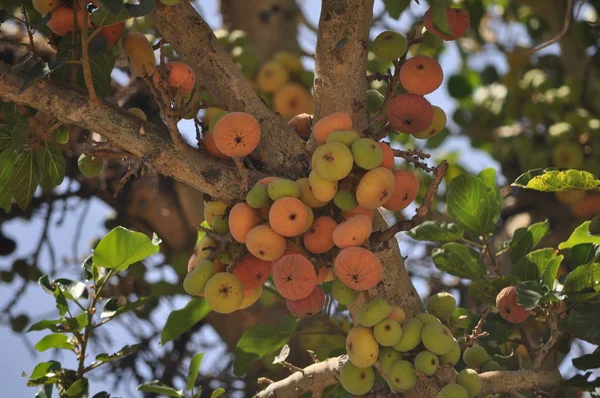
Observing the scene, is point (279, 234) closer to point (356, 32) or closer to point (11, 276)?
point (356, 32)

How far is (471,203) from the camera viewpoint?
69.5 inches

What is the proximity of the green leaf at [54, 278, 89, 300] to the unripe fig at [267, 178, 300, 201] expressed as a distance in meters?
0.73

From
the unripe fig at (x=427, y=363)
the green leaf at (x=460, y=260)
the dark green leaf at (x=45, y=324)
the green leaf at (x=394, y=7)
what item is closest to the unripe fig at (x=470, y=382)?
the unripe fig at (x=427, y=363)

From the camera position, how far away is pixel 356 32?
1423 millimetres

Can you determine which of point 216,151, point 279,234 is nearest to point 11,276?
point 216,151

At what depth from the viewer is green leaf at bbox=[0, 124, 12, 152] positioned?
1.53 metres

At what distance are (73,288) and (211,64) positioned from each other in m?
0.67

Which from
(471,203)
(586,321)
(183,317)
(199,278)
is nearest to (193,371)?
(183,317)

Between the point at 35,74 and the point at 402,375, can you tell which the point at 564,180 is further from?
the point at 35,74

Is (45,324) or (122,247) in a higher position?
(122,247)

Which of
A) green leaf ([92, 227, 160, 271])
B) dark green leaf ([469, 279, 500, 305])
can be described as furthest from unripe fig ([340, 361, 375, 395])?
green leaf ([92, 227, 160, 271])

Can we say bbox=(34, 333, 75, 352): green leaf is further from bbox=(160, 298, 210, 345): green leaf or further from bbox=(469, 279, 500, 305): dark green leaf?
bbox=(469, 279, 500, 305): dark green leaf

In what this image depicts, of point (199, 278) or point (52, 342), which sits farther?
point (52, 342)

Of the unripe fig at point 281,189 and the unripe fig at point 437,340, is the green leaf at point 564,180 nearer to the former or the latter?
the unripe fig at point 437,340
